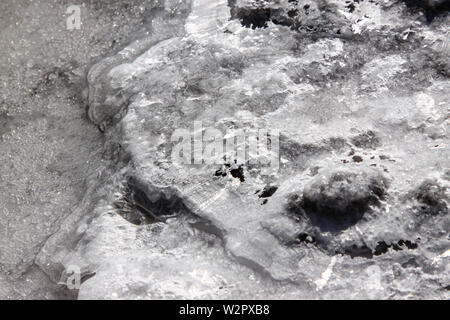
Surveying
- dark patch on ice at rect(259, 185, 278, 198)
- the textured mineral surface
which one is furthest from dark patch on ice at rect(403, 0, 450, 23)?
dark patch on ice at rect(259, 185, 278, 198)

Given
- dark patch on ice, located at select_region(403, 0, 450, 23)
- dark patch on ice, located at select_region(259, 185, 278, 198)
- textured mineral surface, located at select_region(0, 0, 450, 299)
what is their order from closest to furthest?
textured mineral surface, located at select_region(0, 0, 450, 299), dark patch on ice, located at select_region(259, 185, 278, 198), dark patch on ice, located at select_region(403, 0, 450, 23)

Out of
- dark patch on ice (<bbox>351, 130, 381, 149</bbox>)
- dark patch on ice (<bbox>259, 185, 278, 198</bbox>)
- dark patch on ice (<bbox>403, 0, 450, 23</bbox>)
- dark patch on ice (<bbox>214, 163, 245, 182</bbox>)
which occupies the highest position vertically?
dark patch on ice (<bbox>403, 0, 450, 23</bbox>)

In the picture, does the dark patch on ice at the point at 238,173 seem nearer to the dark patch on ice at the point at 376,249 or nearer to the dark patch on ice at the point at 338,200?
the dark patch on ice at the point at 338,200

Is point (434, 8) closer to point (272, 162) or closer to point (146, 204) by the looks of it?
point (272, 162)

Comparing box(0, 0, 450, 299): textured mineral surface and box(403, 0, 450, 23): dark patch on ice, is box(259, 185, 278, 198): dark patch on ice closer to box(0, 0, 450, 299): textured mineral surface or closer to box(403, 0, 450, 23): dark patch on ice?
box(0, 0, 450, 299): textured mineral surface

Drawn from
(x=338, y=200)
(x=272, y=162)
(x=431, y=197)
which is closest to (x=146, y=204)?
(x=272, y=162)

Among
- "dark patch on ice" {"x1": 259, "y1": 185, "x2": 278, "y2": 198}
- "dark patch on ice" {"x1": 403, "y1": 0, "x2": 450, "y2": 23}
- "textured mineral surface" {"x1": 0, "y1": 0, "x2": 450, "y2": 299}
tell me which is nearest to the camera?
"textured mineral surface" {"x1": 0, "y1": 0, "x2": 450, "y2": 299}

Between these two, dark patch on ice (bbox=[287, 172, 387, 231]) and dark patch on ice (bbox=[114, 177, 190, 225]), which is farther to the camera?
dark patch on ice (bbox=[114, 177, 190, 225])

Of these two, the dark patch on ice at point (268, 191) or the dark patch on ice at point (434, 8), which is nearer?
the dark patch on ice at point (268, 191)

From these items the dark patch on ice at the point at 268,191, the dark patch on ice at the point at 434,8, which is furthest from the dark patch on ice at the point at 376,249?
the dark patch on ice at the point at 434,8
